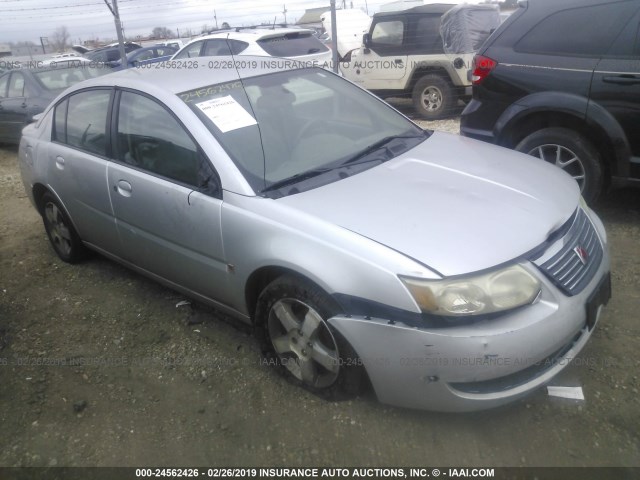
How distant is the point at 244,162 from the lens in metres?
2.79

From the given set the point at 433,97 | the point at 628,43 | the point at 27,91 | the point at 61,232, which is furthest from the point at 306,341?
the point at 27,91

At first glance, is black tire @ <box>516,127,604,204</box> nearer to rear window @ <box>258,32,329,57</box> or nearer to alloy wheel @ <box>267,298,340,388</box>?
alloy wheel @ <box>267,298,340,388</box>

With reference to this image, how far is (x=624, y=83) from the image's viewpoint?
13.0 ft

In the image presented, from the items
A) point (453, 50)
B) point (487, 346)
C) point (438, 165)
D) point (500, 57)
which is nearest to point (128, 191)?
point (438, 165)

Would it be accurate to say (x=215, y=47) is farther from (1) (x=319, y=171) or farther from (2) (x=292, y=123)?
(1) (x=319, y=171)

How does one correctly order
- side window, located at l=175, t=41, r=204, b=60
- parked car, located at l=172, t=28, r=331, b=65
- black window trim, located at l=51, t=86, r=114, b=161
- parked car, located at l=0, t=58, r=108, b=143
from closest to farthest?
black window trim, located at l=51, t=86, r=114, b=161 → parked car, located at l=0, t=58, r=108, b=143 → parked car, located at l=172, t=28, r=331, b=65 → side window, located at l=175, t=41, r=204, b=60

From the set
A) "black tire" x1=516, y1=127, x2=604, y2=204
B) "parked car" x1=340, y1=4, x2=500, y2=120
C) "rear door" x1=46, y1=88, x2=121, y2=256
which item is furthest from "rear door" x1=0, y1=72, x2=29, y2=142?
"black tire" x1=516, y1=127, x2=604, y2=204

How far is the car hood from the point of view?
7.31ft

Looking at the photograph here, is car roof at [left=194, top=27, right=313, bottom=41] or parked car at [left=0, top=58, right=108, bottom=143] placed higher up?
car roof at [left=194, top=27, right=313, bottom=41]

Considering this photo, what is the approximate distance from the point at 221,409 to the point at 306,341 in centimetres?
58

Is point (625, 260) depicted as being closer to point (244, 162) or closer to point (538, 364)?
point (538, 364)

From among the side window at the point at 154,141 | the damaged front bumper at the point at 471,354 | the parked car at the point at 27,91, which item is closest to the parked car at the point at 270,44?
the parked car at the point at 27,91

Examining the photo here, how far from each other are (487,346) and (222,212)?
4.64 ft

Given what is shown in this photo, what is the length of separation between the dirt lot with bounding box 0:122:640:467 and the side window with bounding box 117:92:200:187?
3.31ft
